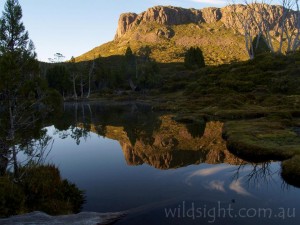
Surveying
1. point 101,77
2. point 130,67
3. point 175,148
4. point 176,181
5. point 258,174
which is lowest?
point 176,181

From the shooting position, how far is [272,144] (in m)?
26.0

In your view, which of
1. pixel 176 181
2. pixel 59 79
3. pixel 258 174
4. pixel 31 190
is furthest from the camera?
pixel 59 79

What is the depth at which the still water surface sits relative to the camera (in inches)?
599

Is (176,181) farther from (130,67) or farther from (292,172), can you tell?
(130,67)

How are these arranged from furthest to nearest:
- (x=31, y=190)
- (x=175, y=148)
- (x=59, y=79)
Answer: (x=59, y=79)
(x=175, y=148)
(x=31, y=190)

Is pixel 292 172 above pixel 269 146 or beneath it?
beneath

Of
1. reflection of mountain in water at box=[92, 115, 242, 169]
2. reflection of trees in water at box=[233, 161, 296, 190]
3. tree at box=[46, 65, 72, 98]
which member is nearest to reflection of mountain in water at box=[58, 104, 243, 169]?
reflection of mountain in water at box=[92, 115, 242, 169]

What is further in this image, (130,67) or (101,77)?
(101,77)

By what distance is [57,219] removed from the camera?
12773 mm

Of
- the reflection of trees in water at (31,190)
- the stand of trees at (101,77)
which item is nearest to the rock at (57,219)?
the reflection of trees in water at (31,190)

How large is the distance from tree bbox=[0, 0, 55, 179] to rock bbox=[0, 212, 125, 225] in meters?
4.28

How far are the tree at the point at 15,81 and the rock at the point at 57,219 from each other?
14.0 ft

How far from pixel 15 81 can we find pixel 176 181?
38.5 ft

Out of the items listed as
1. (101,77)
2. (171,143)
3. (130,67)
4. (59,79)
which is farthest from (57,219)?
(101,77)
